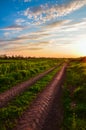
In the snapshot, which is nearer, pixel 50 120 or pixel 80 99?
pixel 50 120

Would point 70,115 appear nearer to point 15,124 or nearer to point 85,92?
point 15,124

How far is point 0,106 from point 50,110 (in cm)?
315

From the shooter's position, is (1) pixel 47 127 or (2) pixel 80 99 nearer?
(1) pixel 47 127

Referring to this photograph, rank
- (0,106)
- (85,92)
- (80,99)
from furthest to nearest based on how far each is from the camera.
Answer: (85,92), (80,99), (0,106)

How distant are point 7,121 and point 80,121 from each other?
3.51m

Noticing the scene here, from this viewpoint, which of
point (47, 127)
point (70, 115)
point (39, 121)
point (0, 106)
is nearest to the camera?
point (47, 127)

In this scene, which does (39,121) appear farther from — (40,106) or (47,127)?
(40,106)

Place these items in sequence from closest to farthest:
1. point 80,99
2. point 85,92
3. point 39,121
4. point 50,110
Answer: point 39,121
point 50,110
point 80,99
point 85,92

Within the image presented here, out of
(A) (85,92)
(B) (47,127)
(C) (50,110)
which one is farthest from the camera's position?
(A) (85,92)

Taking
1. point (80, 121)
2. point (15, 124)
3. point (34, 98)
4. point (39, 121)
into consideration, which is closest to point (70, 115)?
point (80, 121)

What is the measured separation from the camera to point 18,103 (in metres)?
12.1

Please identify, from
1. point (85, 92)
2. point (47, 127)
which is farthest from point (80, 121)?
point (85, 92)

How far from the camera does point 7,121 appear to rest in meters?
9.10

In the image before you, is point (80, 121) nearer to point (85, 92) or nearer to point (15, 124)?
point (15, 124)
